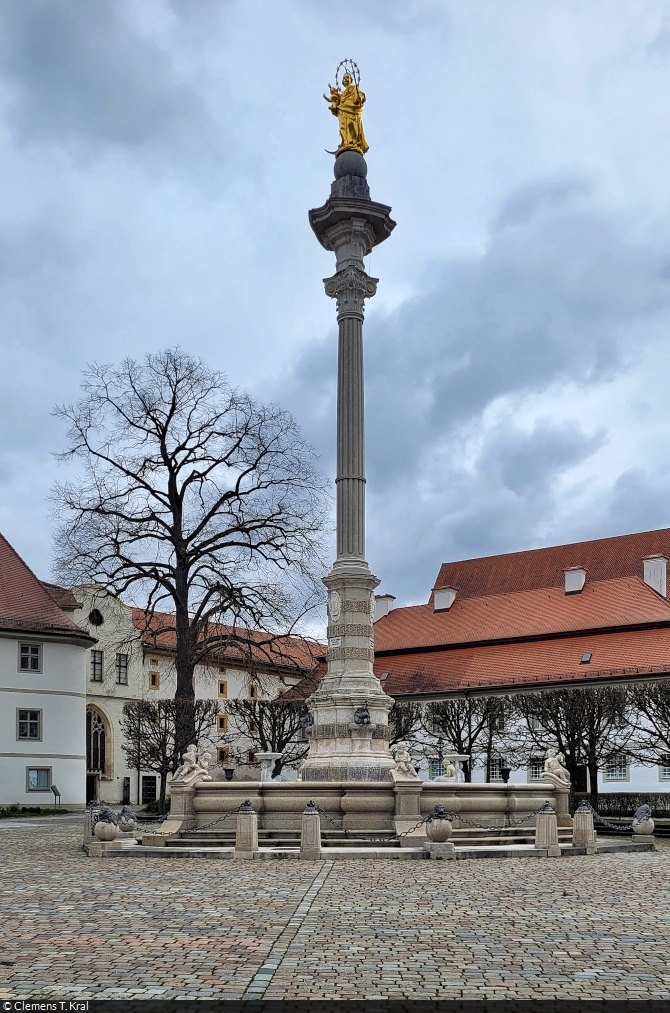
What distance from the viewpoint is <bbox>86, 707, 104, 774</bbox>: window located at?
63.2 m

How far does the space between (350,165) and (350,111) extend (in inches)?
78.0

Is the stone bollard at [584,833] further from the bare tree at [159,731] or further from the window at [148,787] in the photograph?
the window at [148,787]

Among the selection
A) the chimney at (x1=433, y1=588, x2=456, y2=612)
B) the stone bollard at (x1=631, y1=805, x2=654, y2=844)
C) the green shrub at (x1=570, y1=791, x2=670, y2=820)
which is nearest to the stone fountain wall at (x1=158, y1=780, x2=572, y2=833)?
the stone bollard at (x1=631, y1=805, x2=654, y2=844)

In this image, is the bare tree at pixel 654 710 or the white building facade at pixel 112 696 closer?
the bare tree at pixel 654 710

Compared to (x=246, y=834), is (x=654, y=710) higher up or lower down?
higher up

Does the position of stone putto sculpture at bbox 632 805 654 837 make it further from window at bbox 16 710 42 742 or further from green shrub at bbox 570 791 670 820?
window at bbox 16 710 42 742

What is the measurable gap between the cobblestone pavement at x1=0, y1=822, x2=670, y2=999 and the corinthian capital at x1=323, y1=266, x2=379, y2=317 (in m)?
15.6

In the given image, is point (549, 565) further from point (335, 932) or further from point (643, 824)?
point (335, 932)

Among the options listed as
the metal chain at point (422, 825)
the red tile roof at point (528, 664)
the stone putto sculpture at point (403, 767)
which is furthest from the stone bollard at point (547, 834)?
the red tile roof at point (528, 664)

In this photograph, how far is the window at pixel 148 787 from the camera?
220 ft

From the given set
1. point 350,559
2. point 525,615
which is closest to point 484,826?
point 350,559

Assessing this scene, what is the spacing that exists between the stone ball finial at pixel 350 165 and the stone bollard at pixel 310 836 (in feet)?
59.6

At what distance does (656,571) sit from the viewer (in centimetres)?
6238

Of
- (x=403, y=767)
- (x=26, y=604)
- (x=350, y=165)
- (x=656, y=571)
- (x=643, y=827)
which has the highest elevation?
(x=350, y=165)
